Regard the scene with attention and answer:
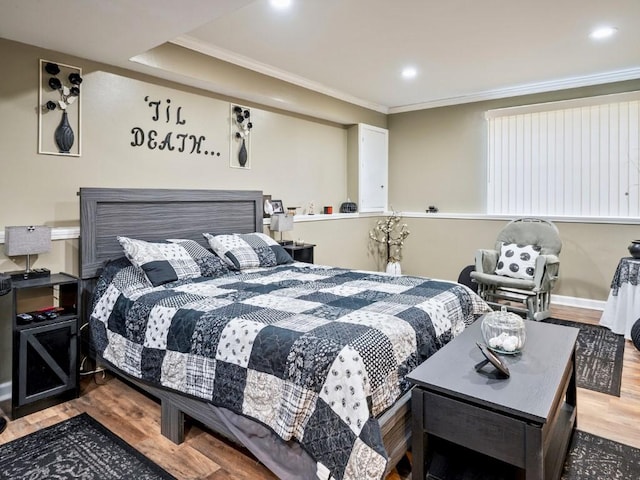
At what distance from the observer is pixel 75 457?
6.58 ft

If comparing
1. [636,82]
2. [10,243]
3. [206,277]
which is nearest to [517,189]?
[636,82]

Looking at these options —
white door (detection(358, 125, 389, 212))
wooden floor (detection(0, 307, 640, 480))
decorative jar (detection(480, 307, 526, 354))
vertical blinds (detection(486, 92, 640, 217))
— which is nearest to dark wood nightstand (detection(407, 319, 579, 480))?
decorative jar (detection(480, 307, 526, 354))

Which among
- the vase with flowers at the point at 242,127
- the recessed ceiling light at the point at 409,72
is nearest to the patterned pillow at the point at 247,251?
the vase with flowers at the point at 242,127

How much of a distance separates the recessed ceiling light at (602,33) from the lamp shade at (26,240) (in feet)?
13.9

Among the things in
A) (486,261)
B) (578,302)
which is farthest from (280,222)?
(578,302)

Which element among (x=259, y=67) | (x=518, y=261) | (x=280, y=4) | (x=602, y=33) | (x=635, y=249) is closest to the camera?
(x=280, y=4)

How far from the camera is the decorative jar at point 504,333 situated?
6.40 ft

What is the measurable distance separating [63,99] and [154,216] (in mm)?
1030

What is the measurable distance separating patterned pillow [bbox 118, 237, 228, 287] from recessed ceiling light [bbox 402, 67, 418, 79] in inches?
108

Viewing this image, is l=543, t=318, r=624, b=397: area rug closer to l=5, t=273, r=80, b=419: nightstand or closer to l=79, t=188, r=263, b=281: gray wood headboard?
l=79, t=188, r=263, b=281: gray wood headboard

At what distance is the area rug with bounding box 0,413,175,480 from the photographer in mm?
1880

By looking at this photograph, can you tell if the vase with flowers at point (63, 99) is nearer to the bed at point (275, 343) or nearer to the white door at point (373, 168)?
the bed at point (275, 343)

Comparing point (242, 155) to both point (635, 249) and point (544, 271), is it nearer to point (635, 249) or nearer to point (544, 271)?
point (544, 271)

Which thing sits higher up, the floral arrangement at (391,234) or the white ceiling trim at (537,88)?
the white ceiling trim at (537,88)
